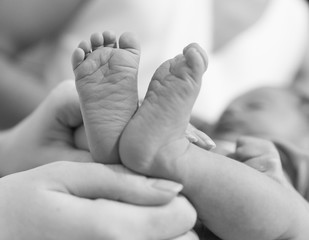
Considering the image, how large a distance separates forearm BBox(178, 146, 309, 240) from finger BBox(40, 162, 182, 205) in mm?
33

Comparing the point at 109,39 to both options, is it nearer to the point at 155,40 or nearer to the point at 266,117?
the point at 266,117

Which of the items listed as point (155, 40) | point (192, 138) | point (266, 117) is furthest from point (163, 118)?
point (155, 40)

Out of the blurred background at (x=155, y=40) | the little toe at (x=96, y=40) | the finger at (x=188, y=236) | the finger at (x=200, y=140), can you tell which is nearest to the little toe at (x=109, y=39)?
the little toe at (x=96, y=40)

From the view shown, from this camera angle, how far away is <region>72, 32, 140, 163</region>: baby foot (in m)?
0.57

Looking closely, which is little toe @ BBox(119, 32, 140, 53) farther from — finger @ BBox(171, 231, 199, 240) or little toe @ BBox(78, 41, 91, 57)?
finger @ BBox(171, 231, 199, 240)

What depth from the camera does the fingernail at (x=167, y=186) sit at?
55cm

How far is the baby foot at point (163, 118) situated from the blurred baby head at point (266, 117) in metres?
0.48

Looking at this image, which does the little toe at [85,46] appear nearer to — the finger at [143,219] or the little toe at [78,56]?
the little toe at [78,56]

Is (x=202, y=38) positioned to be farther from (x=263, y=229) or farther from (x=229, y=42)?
(x=263, y=229)

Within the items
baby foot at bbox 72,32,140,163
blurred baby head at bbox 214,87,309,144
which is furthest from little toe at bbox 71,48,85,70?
blurred baby head at bbox 214,87,309,144

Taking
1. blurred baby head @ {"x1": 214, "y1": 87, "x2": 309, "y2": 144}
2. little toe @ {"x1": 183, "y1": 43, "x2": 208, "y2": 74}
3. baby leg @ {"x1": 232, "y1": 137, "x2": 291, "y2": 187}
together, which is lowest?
blurred baby head @ {"x1": 214, "y1": 87, "x2": 309, "y2": 144}

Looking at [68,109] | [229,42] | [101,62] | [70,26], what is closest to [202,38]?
[229,42]

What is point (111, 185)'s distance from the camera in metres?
0.55

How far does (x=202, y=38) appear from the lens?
4.89ft
